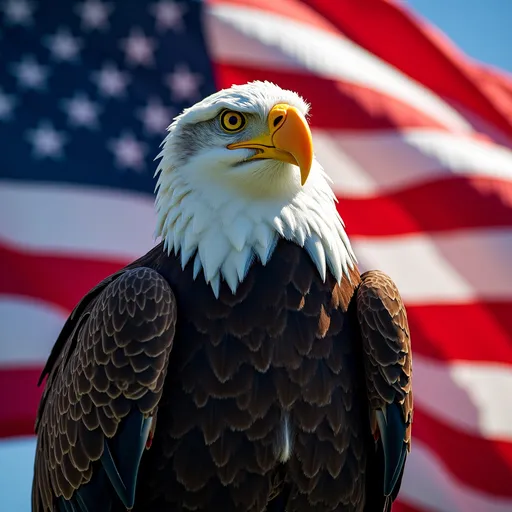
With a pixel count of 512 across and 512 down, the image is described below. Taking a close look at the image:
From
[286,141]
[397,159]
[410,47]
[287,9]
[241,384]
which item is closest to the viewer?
[241,384]

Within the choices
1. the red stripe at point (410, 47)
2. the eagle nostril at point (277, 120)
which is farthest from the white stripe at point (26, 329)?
the red stripe at point (410, 47)

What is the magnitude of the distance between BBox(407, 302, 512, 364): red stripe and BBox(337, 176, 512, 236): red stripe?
496 mm

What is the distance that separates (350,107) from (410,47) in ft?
2.72

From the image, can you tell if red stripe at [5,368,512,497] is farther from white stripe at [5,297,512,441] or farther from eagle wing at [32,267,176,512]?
eagle wing at [32,267,176,512]

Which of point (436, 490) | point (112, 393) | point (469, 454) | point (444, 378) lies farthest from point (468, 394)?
point (112, 393)

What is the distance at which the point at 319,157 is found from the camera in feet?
15.6

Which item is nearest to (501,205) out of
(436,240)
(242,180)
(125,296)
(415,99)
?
(436,240)

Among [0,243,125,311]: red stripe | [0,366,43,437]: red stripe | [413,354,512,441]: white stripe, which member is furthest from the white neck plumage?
[413,354,512,441]: white stripe

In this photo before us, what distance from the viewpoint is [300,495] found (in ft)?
7.30

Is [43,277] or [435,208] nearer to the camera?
[43,277]

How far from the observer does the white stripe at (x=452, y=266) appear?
4508mm

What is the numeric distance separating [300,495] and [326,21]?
12.4 ft

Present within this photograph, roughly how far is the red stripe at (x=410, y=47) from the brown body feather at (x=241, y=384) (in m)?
3.18

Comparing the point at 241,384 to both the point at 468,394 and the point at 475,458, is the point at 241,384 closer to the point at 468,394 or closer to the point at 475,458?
the point at 468,394
